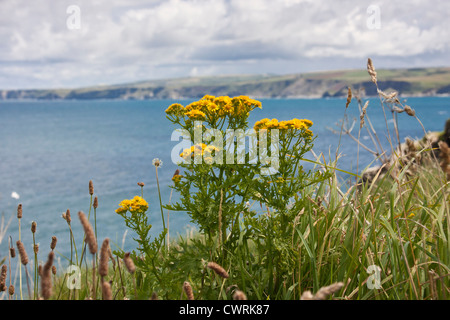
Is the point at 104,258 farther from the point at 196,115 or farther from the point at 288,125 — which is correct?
the point at 288,125

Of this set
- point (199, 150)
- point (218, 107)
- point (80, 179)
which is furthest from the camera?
point (80, 179)

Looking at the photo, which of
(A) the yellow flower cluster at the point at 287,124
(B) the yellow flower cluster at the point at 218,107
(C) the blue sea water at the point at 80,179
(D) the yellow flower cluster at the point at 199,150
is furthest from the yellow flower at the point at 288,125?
(C) the blue sea water at the point at 80,179

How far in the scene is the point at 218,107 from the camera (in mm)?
2822

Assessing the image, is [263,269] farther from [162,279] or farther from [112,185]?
[112,185]

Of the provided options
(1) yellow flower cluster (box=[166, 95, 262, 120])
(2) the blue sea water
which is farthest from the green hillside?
(1) yellow flower cluster (box=[166, 95, 262, 120])

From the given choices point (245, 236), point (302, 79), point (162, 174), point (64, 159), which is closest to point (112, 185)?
point (162, 174)

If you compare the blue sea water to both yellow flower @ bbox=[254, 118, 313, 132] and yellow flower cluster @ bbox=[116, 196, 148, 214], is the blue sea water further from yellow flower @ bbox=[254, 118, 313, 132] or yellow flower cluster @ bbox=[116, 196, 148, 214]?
yellow flower @ bbox=[254, 118, 313, 132]

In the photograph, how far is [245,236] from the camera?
2.94 metres

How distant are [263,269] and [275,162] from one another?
81cm

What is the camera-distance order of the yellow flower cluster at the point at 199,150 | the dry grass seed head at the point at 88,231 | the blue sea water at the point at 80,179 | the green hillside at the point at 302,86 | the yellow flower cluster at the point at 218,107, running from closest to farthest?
the dry grass seed head at the point at 88,231 < the yellow flower cluster at the point at 199,150 < the yellow flower cluster at the point at 218,107 < the blue sea water at the point at 80,179 < the green hillside at the point at 302,86

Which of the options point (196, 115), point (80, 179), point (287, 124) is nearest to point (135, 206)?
point (196, 115)

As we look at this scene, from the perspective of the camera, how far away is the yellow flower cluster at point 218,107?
2.79 metres

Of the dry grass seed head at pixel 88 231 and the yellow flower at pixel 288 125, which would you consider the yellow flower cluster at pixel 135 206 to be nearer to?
the yellow flower at pixel 288 125

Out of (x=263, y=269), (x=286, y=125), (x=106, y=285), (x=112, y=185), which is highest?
(x=286, y=125)
